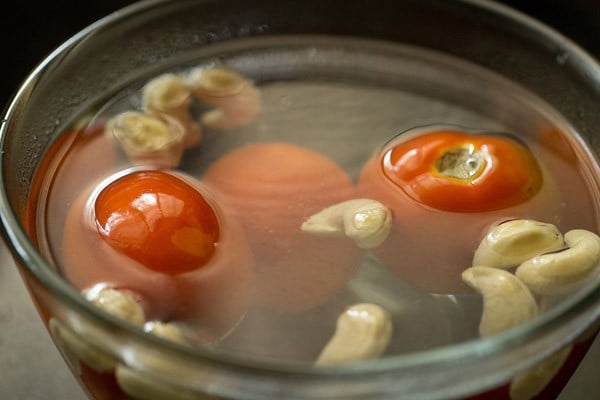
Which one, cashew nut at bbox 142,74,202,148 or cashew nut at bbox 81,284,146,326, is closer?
cashew nut at bbox 81,284,146,326

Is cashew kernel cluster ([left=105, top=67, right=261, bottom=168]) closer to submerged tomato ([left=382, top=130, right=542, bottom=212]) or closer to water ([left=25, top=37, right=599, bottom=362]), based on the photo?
water ([left=25, top=37, right=599, bottom=362])

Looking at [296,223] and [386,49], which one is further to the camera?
[386,49]

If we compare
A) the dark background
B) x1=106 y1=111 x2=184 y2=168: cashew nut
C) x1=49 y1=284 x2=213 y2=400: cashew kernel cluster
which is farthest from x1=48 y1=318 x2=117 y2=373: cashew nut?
the dark background

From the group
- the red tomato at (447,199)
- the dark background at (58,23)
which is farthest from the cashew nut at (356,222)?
the dark background at (58,23)

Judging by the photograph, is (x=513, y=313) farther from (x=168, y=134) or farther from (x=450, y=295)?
(x=168, y=134)

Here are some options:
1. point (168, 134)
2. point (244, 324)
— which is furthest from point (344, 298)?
point (168, 134)

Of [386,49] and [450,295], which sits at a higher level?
[386,49]
